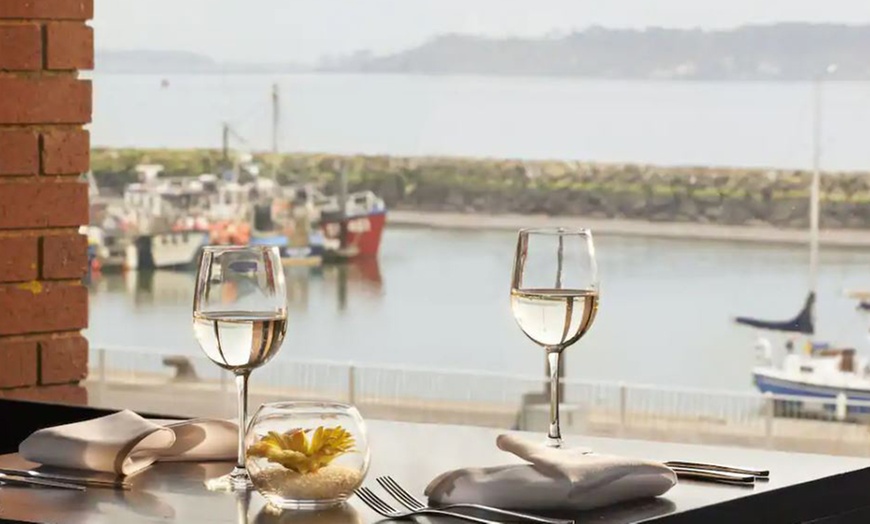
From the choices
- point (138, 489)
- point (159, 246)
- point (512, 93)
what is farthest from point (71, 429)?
point (159, 246)

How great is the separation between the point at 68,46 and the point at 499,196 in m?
3.42

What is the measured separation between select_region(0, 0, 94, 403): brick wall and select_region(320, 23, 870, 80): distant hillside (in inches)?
134

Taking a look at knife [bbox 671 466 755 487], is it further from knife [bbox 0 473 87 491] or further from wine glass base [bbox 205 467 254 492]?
knife [bbox 0 473 87 491]

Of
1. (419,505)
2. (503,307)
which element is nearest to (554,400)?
(419,505)

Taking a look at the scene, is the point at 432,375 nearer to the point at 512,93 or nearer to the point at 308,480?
the point at 512,93

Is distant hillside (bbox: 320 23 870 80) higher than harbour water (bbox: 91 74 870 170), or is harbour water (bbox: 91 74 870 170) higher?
distant hillside (bbox: 320 23 870 80)

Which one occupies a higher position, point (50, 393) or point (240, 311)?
point (240, 311)

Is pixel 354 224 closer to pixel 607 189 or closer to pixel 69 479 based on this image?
pixel 607 189

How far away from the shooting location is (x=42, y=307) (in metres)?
1.90

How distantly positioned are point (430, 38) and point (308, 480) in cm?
485

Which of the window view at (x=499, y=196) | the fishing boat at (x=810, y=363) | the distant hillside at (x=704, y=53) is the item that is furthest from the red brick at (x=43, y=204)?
the fishing boat at (x=810, y=363)

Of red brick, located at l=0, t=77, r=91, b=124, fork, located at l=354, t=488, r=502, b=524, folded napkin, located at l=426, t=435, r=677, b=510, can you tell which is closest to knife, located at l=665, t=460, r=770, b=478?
folded napkin, located at l=426, t=435, r=677, b=510

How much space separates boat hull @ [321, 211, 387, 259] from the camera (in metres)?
5.90

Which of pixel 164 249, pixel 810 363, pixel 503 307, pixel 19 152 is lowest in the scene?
pixel 810 363
